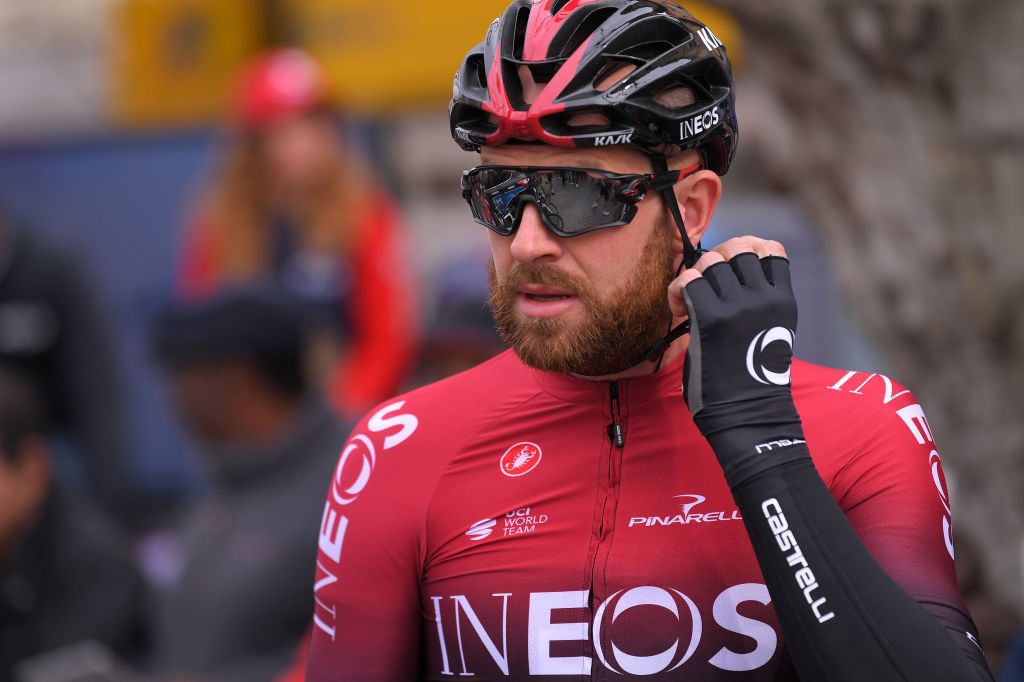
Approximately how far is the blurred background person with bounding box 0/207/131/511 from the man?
4022 millimetres

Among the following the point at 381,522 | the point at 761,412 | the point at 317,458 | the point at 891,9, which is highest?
the point at 891,9

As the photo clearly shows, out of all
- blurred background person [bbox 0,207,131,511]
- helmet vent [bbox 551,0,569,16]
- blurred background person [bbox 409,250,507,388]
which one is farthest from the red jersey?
blurred background person [bbox 0,207,131,511]

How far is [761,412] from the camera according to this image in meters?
2.61

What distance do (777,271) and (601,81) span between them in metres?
0.50

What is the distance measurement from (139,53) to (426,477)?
8161mm

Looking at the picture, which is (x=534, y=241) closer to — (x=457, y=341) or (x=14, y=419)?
(x=457, y=341)

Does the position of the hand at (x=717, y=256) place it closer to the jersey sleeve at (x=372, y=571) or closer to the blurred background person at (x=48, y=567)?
the jersey sleeve at (x=372, y=571)

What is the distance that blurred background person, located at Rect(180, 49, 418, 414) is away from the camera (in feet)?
22.5

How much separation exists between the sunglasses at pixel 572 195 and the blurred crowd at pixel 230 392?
1970mm

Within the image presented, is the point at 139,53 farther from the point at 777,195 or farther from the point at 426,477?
the point at 426,477

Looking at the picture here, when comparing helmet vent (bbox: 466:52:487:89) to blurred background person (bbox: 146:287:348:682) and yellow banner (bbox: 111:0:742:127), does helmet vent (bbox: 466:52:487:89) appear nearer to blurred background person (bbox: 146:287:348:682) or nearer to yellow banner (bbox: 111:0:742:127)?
blurred background person (bbox: 146:287:348:682)

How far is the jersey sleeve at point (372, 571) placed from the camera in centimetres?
283

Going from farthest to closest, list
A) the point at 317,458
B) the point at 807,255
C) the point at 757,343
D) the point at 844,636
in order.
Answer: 1. the point at 807,255
2. the point at 317,458
3. the point at 757,343
4. the point at 844,636

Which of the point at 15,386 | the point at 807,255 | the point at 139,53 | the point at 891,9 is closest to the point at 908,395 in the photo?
the point at 891,9
